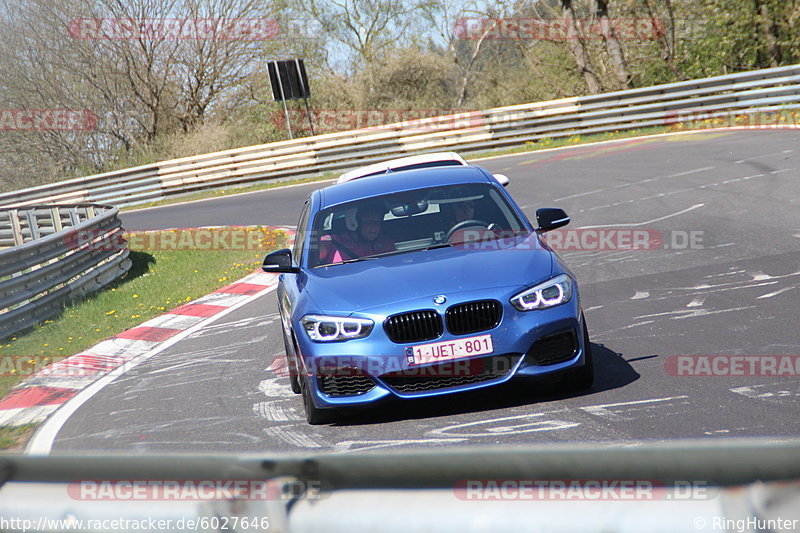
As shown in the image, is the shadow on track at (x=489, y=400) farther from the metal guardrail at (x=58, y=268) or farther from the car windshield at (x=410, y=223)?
the metal guardrail at (x=58, y=268)

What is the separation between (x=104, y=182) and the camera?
30.8 m

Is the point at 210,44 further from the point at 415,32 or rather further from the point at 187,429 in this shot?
the point at 187,429

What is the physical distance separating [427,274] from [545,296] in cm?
74

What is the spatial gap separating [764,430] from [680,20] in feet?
93.2

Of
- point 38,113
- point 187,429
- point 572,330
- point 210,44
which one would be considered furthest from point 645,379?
point 38,113

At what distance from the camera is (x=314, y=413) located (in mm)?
5715

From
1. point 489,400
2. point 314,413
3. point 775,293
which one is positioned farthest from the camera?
point 775,293

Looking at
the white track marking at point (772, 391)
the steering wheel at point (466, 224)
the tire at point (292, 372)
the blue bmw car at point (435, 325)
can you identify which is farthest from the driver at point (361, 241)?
the white track marking at point (772, 391)

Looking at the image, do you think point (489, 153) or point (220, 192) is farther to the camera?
point (220, 192)

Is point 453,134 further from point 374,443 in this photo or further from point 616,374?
point 374,443

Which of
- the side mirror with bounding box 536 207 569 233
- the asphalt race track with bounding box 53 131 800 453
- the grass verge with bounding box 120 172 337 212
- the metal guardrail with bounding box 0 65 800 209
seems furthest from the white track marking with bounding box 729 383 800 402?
the grass verge with bounding box 120 172 337 212

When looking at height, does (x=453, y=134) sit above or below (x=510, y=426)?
above

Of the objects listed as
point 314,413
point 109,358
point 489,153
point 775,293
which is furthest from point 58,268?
point 489,153

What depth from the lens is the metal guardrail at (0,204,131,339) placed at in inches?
433
